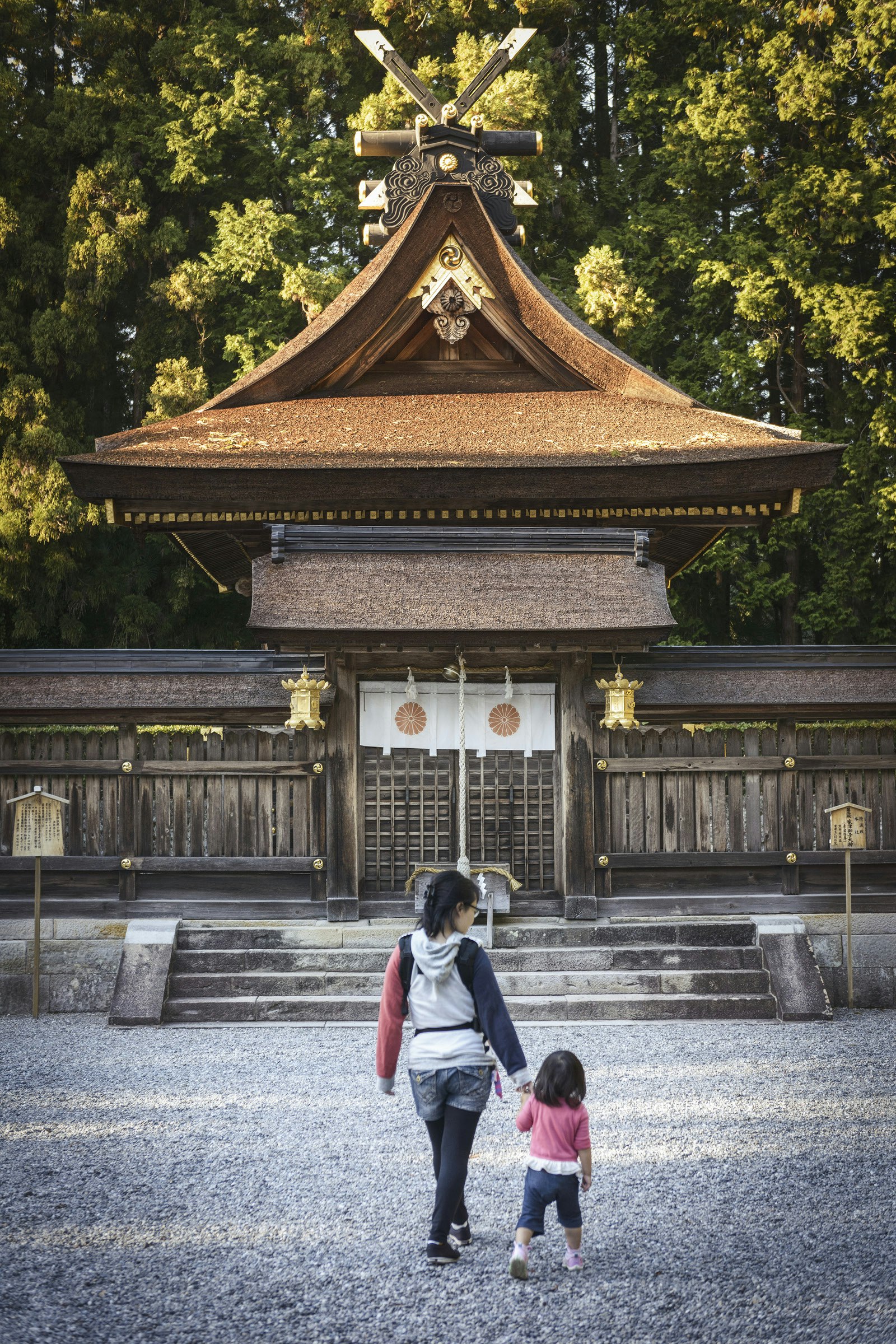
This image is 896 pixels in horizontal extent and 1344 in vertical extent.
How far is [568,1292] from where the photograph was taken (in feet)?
12.8

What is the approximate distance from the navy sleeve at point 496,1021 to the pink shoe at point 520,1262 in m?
0.60

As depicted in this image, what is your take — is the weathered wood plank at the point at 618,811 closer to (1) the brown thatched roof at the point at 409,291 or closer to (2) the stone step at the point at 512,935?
(2) the stone step at the point at 512,935

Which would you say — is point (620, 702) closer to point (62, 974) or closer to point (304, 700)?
point (304, 700)

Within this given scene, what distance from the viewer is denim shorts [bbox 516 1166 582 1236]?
400 cm

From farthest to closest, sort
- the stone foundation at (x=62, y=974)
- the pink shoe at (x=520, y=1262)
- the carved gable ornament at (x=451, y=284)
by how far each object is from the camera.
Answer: the carved gable ornament at (x=451, y=284) < the stone foundation at (x=62, y=974) < the pink shoe at (x=520, y=1262)

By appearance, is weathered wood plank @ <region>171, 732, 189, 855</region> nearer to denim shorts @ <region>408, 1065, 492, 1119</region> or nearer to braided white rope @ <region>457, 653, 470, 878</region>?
braided white rope @ <region>457, 653, 470, 878</region>

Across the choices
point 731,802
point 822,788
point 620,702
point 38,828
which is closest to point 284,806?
point 38,828

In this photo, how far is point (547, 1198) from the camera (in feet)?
13.2

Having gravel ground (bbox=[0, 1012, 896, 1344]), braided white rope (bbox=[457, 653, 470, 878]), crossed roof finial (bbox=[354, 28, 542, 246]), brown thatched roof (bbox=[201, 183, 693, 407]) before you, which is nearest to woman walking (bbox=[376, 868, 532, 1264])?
gravel ground (bbox=[0, 1012, 896, 1344])

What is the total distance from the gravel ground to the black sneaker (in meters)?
0.06

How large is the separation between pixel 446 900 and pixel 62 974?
5.87 meters

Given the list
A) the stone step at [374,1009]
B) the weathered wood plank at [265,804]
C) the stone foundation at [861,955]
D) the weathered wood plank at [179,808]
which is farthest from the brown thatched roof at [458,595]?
the stone foundation at [861,955]

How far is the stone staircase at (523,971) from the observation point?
27.0 feet

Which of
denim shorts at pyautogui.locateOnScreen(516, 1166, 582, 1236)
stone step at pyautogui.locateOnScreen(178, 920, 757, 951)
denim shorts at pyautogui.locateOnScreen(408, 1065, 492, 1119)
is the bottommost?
denim shorts at pyautogui.locateOnScreen(516, 1166, 582, 1236)
